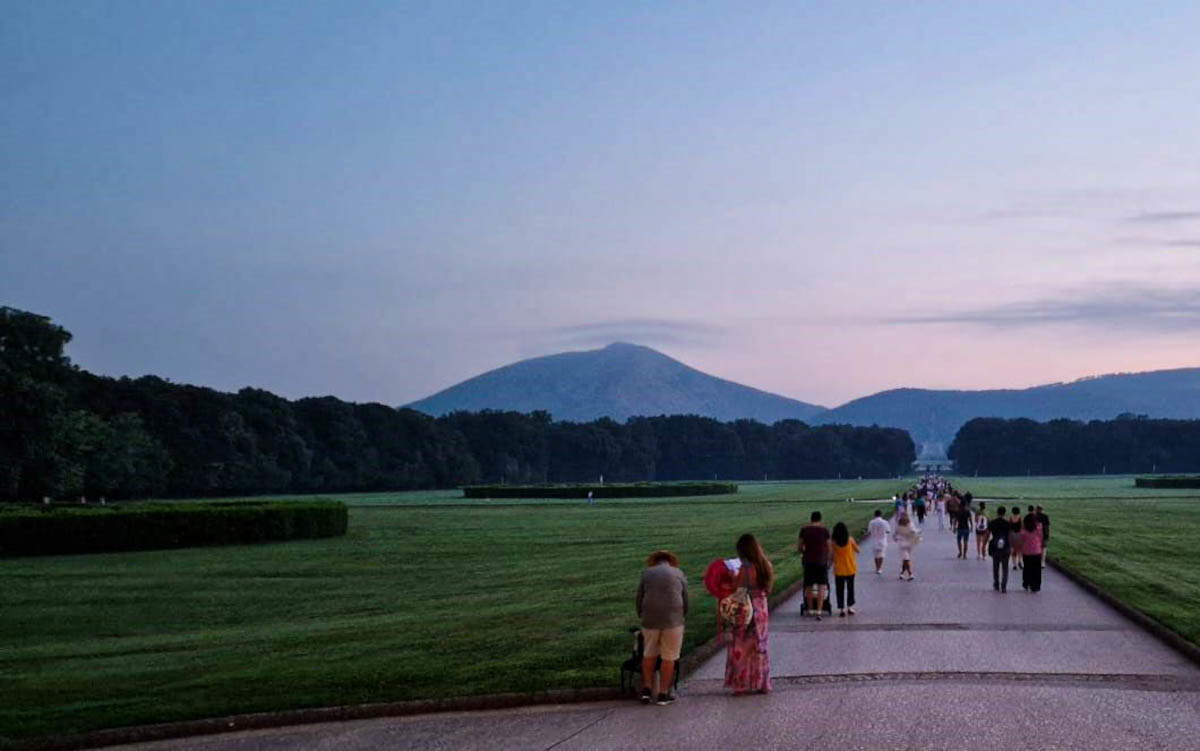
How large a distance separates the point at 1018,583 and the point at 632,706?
1855 centimetres

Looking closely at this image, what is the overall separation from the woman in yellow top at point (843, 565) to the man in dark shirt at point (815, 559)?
20 centimetres

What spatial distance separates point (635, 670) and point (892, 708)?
3.16 m

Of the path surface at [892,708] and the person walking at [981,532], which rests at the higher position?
the person walking at [981,532]

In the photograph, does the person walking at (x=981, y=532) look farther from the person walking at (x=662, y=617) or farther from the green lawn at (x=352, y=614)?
the person walking at (x=662, y=617)

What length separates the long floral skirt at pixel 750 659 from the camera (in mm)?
17188

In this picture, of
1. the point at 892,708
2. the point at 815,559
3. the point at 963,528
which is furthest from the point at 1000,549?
the point at 892,708

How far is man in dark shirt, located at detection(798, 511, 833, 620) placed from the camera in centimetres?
2530

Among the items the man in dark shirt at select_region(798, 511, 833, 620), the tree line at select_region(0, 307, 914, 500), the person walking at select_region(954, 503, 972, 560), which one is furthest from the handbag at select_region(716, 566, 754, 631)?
the tree line at select_region(0, 307, 914, 500)

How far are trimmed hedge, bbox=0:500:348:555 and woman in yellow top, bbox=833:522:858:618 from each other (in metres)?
31.9

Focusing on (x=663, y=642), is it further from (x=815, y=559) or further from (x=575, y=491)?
(x=575, y=491)

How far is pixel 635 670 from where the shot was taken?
17.0 metres

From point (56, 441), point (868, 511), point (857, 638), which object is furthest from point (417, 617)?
point (56, 441)

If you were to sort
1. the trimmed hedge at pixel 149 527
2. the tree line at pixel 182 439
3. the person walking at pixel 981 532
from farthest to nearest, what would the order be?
the tree line at pixel 182 439 < the trimmed hedge at pixel 149 527 < the person walking at pixel 981 532

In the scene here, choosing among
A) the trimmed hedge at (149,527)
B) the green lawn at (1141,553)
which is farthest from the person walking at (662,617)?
the trimmed hedge at (149,527)
